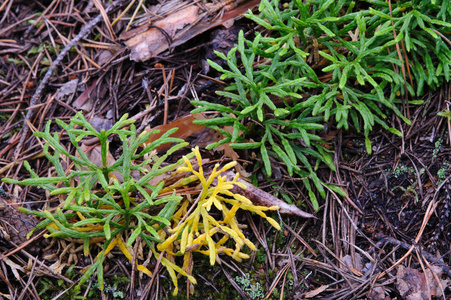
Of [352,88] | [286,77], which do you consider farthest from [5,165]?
[352,88]

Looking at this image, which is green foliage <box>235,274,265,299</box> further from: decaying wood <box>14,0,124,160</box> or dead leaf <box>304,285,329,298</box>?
decaying wood <box>14,0,124,160</box>

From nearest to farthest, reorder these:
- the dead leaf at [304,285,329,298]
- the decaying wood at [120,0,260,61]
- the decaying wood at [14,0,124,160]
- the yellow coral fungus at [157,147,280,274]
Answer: the yellow coral fungus at [157,147,280,274] < the dead leaf at [304,285,329,298] < the decaying wood at [14,0,124,160] < the decaying wood at [120,0,260,61]

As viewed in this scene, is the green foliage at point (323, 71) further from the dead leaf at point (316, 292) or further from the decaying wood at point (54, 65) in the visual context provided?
the decaying wood at point (54, 65)

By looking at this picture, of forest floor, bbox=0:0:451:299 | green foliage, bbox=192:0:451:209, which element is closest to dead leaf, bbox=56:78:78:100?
forest floor, bbox=0:0:451:299

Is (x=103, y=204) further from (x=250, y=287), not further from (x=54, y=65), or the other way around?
(x=54, y=65)

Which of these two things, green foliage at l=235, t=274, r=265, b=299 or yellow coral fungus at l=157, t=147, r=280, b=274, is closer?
yellow coral fungus at l=157, t=147, r=280, b=274

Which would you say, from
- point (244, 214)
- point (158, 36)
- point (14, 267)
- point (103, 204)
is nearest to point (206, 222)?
point (244, 214)
